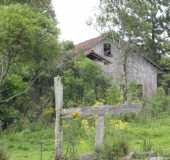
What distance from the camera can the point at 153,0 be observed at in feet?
130

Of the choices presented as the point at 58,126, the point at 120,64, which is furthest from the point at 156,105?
the point at 58,126

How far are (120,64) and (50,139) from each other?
15.6 m

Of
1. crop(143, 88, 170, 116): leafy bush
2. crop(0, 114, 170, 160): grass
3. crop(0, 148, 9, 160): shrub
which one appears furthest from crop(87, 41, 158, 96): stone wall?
crop(0, 148, 9, 160): shrub

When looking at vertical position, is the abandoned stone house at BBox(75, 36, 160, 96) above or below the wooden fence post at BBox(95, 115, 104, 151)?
above

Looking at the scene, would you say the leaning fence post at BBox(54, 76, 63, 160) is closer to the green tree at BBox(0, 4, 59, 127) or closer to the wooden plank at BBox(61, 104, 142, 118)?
the wooden plank at BBox(61, 104, 142, 118)

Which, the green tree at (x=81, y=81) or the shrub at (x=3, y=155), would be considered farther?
the green tree at (x=81, y=81)

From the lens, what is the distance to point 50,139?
15.4m

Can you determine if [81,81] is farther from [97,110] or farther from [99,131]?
[99,131]

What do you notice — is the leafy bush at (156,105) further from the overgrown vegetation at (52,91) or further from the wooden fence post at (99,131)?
the wooden fence post at (99,131)

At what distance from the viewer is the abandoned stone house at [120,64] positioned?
31203mm

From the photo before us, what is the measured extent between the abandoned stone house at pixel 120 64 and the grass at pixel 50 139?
1194 centimetres

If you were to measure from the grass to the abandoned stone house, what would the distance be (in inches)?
470

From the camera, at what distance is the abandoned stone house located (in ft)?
102

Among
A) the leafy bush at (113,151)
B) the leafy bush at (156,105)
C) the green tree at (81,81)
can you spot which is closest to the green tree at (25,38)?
the leafy bush at (113,151)
